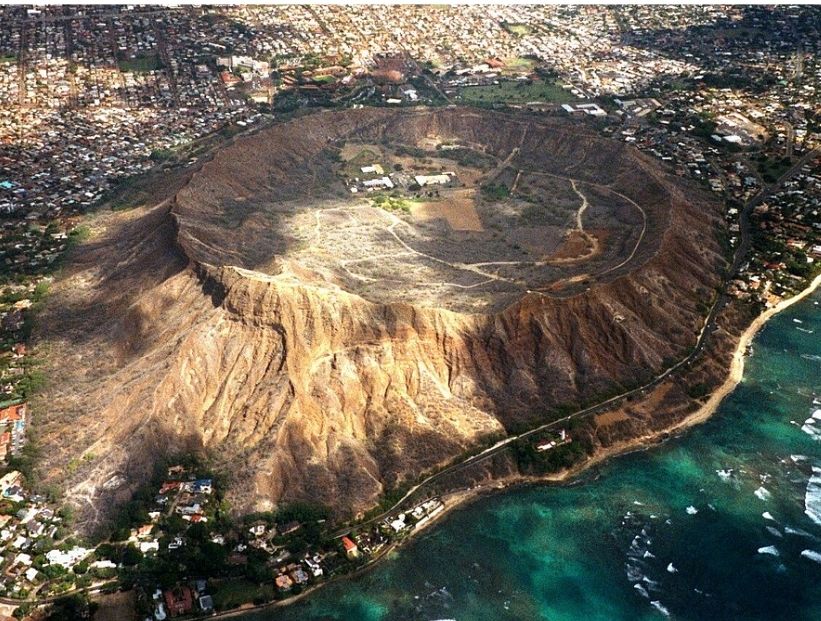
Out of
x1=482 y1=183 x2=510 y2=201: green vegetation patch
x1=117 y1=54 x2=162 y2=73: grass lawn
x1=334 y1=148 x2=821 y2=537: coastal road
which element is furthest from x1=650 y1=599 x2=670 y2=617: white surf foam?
Result: x1=117 y1=54 x2=162 y2=73: grass lawn

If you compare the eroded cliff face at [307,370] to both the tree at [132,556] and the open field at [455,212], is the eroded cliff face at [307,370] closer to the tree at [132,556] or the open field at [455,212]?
the tree at [132,556]

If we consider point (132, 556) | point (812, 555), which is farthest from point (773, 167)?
point (132, 556)

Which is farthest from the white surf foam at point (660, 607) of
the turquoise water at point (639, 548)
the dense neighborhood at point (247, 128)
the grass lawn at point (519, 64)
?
the grass lawn at point (519, 64)

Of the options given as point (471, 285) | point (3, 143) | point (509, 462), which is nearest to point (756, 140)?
point (471, 285)

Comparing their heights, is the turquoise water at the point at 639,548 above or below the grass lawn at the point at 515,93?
below

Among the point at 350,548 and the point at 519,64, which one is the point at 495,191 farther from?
the point at 519,64

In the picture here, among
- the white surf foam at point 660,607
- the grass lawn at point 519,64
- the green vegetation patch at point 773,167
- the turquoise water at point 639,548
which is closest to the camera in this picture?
the white surf foam at point 660,607

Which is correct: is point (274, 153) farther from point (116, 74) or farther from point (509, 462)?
point (509, 462)
